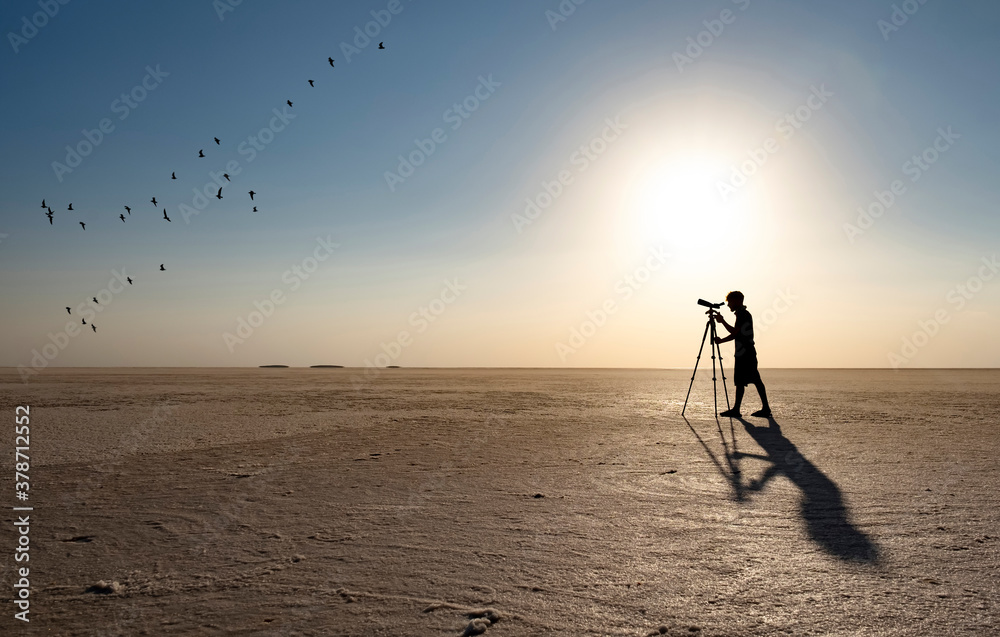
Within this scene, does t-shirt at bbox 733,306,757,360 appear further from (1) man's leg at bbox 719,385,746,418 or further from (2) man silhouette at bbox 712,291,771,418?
(1) man's leg at bbox 719,385,746,418

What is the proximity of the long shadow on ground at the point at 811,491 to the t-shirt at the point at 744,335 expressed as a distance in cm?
257

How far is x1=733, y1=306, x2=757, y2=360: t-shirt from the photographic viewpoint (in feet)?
38.7

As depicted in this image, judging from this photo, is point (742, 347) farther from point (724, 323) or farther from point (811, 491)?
point (811, 491)

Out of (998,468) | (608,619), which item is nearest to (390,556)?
(608,619)

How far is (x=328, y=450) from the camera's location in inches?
333

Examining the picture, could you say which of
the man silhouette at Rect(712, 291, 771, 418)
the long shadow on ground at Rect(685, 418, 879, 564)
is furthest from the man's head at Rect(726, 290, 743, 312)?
the long shadow on ground at Rect(685, 418, 879, 564)

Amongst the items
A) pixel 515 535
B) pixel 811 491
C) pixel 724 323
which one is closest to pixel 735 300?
pixel 724 323

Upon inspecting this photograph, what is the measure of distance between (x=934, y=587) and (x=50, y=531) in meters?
5.97

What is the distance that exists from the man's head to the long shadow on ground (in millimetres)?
3236

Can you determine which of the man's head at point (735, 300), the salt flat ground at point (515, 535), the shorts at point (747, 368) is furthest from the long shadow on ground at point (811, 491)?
the man's head at point (735, 300)

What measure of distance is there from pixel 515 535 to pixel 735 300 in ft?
30.0

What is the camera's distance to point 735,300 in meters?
12.0

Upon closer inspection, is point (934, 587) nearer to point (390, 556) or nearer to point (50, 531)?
point (390, 556)

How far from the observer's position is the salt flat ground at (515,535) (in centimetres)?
304
